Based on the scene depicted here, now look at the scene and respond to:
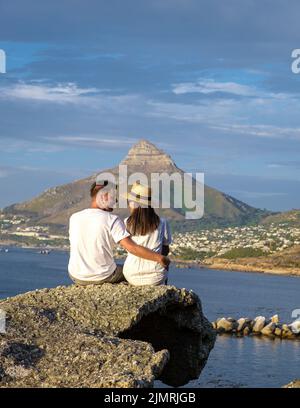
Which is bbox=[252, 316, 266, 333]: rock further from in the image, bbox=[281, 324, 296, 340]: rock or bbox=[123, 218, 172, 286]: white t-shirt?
bbox=[123, 218, 172, 286]: white t-shirt

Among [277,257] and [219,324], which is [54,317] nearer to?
[219,324]

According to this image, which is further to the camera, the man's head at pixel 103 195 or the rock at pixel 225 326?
the rock at pixel 225 326

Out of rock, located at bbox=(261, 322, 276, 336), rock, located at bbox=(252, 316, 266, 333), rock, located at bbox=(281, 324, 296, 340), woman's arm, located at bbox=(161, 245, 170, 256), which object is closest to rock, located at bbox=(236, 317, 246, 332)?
rock, located at bbox=(252, 316, 266, 333)

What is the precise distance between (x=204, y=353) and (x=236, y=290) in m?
106

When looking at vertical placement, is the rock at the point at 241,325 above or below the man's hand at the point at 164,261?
below

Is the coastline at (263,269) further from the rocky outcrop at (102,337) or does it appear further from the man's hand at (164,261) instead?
the man's hand at (164,261)

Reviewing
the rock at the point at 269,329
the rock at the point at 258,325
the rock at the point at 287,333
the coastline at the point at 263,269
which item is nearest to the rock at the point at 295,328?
the rock at the point at 287,333

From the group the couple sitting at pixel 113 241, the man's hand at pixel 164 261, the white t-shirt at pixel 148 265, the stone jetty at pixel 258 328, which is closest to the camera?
the couple sitting at pixel 113 241

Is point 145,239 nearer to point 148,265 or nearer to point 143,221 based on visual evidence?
point 143,221

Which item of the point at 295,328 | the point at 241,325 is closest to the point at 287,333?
the point at 295,328

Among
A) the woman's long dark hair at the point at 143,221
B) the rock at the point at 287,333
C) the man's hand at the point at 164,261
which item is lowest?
the rock at the point at 287,333

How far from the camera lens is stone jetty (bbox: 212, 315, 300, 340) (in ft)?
181

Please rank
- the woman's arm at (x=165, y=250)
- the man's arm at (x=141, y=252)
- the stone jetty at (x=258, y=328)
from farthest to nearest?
the stone jetty at (x=258, y=328)
the woman's arm at (x=165, y=250)
the man's arm at (x=141, y=252)

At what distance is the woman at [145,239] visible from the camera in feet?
38.7
